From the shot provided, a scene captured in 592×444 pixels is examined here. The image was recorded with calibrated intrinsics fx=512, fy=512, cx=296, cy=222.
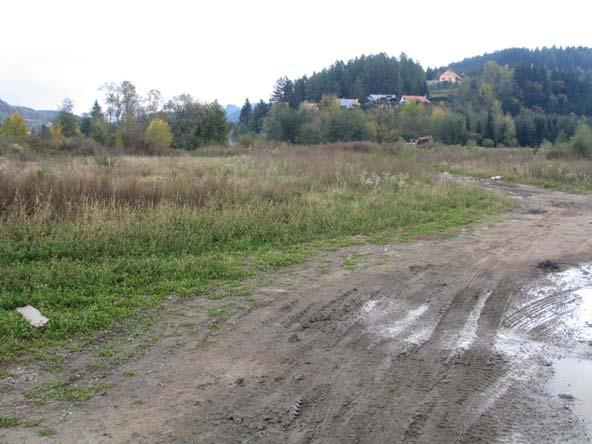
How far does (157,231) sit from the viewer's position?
28.0 ft

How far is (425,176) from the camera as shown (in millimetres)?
18266

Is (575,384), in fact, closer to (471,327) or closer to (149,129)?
(471,327)

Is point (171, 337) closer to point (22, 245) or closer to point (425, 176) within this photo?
point (22, 245)

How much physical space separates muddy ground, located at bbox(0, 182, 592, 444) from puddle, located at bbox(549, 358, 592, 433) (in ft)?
0.05

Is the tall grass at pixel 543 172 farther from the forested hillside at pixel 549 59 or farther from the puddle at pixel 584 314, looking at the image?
the forested hillside at pixel 549 59

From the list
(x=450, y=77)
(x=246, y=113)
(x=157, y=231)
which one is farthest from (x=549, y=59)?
(x=157, y=231)

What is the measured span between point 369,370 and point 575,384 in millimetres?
1670

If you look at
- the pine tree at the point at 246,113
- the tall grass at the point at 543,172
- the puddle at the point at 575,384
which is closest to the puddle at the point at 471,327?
the puddle at the point at 575,384

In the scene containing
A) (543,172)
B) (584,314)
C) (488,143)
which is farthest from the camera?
(488,143)

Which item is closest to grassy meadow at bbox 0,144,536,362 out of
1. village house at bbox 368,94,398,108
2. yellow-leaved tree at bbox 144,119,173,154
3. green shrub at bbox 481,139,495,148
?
yellow-leaved tree at bbox 144,119,173,154

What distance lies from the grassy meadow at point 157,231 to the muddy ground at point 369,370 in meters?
1.10

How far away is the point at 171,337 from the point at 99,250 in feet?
11.2

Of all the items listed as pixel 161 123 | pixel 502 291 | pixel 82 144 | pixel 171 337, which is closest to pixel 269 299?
pixel 171 337

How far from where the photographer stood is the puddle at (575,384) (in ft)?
12.5
